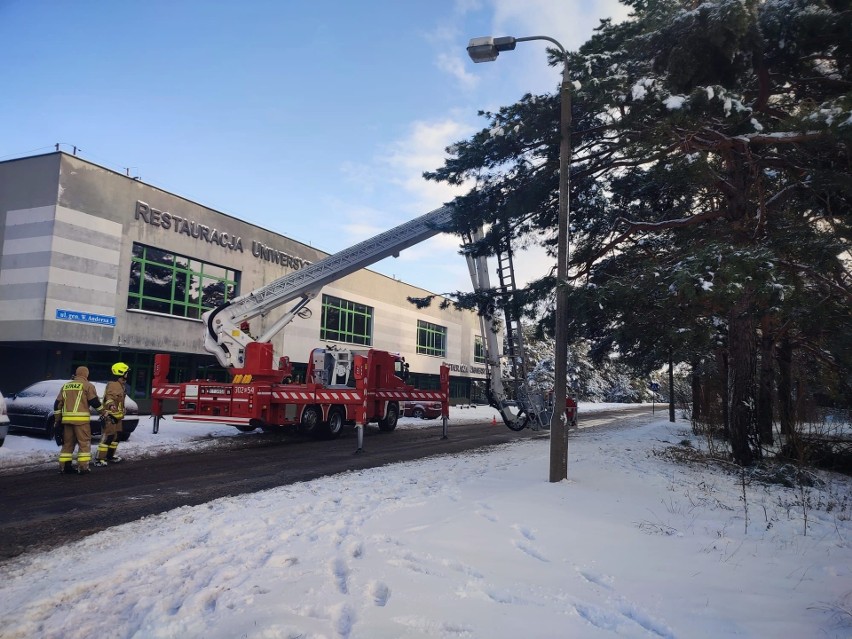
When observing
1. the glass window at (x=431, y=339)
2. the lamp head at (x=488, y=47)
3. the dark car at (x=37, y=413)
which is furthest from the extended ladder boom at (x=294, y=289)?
the glass window at (x=431, y=339)

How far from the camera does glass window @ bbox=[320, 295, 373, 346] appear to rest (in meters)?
31.8

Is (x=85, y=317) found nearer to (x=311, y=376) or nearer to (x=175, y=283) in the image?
(x=175, y=283)

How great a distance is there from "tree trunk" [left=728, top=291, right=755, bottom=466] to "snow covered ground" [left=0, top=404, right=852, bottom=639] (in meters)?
3.52

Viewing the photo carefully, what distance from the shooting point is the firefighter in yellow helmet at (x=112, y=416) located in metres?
9.77

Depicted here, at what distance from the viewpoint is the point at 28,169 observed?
19000mm

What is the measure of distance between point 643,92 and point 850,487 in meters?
8.05

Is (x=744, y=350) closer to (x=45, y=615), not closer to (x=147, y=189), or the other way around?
(x=45, y=615)

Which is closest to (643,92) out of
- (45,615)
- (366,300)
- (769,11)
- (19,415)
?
(769,11)

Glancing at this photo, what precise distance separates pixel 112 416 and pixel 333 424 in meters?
7.18

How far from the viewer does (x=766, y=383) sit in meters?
14.4

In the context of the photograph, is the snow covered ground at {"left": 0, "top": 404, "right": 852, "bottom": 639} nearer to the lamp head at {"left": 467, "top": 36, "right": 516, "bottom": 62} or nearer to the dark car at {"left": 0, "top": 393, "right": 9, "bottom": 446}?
the dark car at {"left": 0, "top": 393, "right": 9, "bottom": 446}

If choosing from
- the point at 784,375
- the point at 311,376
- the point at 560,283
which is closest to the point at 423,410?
the point at 311,376

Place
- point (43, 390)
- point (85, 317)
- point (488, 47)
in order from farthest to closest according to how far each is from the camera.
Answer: point (85, 317), point (43, 390), point (488, 47)

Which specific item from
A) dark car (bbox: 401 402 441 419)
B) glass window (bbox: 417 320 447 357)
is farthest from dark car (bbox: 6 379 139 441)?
glass window (bbox: 417 320 447 357)
